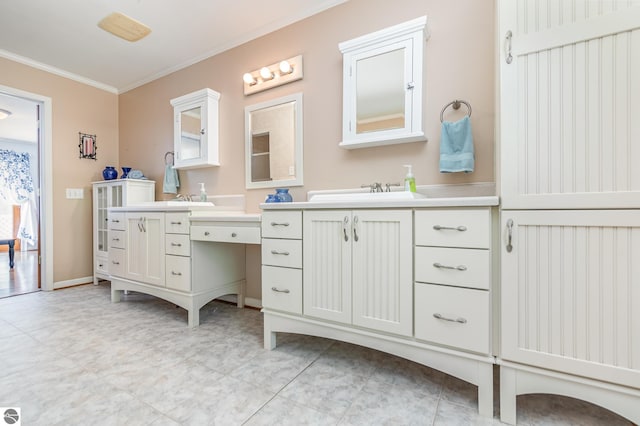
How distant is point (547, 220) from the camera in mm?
1140

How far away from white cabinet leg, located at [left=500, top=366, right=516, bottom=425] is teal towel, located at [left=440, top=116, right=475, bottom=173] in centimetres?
104

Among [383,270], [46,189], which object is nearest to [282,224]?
[383,270]

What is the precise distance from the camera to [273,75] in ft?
8.21

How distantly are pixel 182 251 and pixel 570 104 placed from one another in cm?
243

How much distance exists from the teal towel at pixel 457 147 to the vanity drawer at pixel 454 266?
2.10 feet

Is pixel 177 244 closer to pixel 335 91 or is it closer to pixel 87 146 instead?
pixel 335 91

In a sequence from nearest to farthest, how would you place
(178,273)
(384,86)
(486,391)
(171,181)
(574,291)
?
(574,291), (486,391), (384,86), (178,273), (171,181)

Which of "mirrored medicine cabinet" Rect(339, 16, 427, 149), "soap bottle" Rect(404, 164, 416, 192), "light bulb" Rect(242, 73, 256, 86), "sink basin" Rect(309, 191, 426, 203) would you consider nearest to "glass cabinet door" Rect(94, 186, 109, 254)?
"light bulb" Rect(242, 73, 256, 86)

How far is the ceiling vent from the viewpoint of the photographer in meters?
2.40

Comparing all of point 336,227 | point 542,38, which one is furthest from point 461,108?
point 336,227

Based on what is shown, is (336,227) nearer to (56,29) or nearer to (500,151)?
(500,151)

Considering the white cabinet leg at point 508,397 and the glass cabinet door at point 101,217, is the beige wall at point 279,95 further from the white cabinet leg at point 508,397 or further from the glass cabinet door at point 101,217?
the white cabinet leg at point 508,397

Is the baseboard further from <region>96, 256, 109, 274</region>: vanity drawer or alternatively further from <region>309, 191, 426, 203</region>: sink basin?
<region>309, 191, 426, 203</region>: sink basin

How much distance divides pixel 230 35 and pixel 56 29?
1.49 meters
